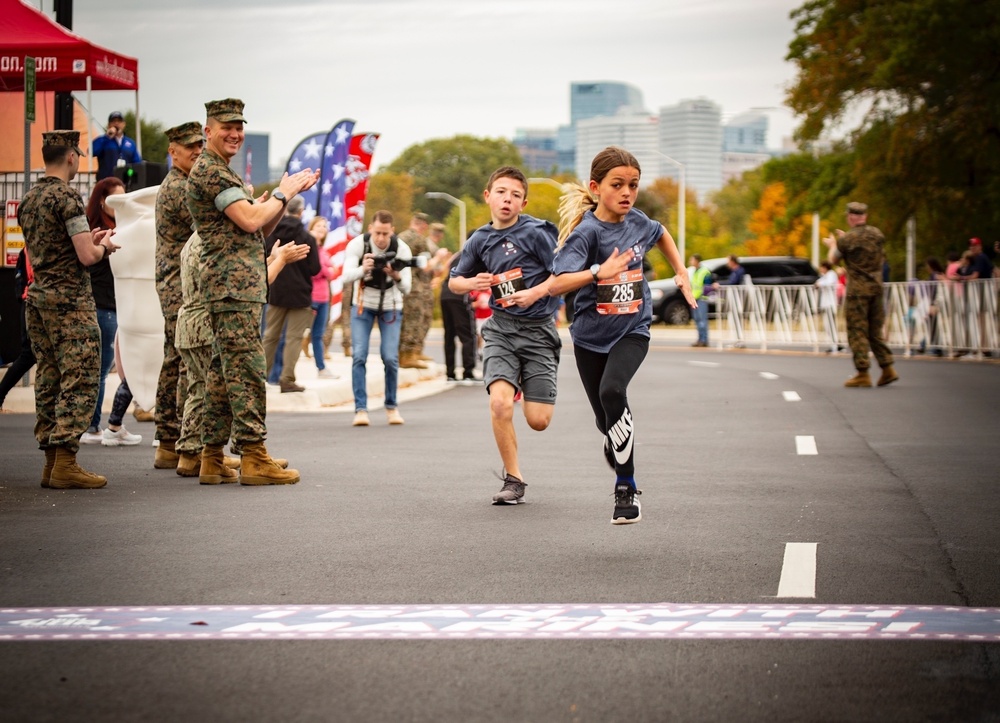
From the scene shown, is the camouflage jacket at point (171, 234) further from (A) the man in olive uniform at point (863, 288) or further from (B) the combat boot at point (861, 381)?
(B) the combat boot at point (861, 381)

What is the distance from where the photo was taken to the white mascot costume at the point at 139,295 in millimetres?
10938

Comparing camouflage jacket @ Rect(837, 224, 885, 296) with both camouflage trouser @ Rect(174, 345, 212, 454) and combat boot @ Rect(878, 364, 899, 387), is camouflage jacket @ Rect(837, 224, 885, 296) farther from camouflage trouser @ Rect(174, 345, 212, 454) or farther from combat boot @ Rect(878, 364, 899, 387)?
camouflage trouser @ Rect(174, 345, 212, 454)

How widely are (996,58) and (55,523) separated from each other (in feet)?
102

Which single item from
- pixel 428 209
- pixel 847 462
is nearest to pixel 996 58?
pixel 847 462

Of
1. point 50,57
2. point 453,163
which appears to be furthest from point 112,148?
point 453,163

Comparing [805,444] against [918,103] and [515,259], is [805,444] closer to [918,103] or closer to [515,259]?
[515,259]

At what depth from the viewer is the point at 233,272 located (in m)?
8.80

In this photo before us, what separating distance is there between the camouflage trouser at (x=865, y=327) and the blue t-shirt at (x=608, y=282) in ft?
35.7

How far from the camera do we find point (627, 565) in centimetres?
638

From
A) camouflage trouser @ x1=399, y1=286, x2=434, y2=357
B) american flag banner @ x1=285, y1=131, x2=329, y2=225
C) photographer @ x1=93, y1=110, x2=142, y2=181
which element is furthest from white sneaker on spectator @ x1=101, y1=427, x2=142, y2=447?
american flag banner @ x1=285, y1=131, x2=329, y2=225

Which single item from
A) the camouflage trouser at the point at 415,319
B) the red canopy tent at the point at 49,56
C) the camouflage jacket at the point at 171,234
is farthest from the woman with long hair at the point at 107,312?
the camouflage trouser at the point at 415,319

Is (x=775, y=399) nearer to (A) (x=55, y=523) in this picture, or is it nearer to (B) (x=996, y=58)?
(A) (x=55, y=523)

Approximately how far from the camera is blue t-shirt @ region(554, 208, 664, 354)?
24.5 ft

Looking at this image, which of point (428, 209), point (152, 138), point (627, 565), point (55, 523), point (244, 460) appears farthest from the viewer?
point (428, 209)
